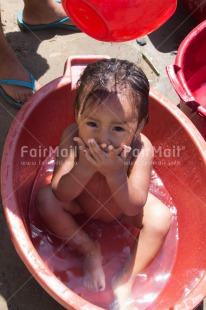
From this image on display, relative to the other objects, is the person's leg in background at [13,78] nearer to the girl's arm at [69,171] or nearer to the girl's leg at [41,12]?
the girl's leg at [41,12]

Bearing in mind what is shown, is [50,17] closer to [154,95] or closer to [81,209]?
[154,95]

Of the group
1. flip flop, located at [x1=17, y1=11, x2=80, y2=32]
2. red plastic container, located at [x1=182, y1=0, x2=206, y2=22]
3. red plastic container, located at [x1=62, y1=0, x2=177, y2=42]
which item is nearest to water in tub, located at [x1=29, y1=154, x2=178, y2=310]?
red plastic container, located at [x1=62, y1=0, x2=177, y2=42]

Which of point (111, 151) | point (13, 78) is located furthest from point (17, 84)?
point (111, 151)

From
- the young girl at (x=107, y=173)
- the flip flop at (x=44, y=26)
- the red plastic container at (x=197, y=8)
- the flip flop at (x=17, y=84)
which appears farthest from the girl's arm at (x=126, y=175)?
the red plastic container at (x=197, y=8)

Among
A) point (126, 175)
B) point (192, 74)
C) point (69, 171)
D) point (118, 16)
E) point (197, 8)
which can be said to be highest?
point (118, 16)

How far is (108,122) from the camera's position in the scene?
3.93 feet

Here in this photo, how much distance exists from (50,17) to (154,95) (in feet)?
2.88

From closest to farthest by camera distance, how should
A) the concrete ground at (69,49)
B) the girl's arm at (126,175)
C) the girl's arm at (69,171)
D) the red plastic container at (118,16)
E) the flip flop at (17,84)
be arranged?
the red plastic container at (118,16)
the girl's arm at (126,175)
the girl's arm at (69,171)
the flip flop at (17,84)
the concrete ground at (69,49)

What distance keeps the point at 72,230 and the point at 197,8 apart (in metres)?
1.45

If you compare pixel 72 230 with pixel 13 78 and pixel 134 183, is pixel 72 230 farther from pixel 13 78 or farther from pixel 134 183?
pixel 13 78

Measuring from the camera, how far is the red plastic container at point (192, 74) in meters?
1.60

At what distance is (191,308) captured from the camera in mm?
1132

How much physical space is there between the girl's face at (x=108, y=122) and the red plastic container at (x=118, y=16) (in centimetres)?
18

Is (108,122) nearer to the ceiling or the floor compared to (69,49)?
nearer to the ceiling
